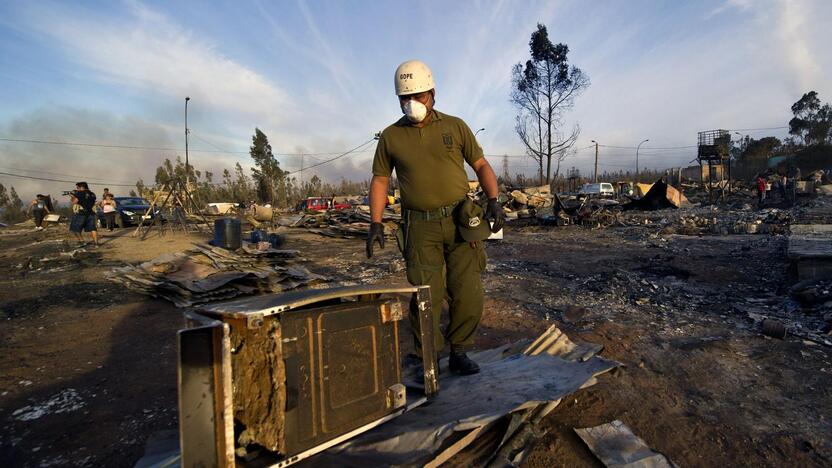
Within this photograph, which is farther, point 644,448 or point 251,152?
point 251,152

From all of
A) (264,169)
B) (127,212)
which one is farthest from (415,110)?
(264,169)

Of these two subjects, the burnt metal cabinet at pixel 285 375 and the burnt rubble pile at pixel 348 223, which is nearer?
the burnt metal cabinet at pixel 285 375

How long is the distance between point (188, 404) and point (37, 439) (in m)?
1.78

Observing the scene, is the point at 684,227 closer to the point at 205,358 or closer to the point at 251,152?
the point at 205,358

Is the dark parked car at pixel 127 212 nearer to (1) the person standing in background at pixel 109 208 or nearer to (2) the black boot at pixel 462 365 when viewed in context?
(1) the person standing in background at pixel 109 208

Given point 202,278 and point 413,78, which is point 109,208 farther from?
point 413,78

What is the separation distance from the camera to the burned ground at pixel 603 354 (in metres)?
2.06

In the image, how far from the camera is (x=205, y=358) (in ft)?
4.15

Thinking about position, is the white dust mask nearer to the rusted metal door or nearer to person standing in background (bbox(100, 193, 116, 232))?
the rusted metal door

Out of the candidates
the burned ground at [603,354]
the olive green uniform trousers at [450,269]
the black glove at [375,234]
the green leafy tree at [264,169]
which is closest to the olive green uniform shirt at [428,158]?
the olive green uniform trousers at [450,269]

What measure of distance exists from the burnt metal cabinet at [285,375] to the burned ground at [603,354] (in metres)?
0.85

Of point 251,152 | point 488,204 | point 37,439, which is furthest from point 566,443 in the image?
point 251,152

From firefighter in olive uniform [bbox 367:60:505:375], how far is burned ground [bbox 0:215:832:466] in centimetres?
77

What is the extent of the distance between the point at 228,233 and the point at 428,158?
6.79 meters
